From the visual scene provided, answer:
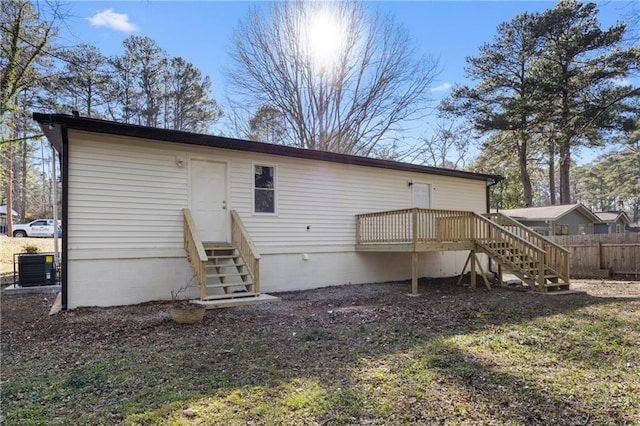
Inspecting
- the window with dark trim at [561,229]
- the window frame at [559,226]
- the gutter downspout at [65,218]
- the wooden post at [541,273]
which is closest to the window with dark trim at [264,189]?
the gutter downspout at [65,218]

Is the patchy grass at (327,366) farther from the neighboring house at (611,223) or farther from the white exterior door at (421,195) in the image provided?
the neighboring house at (611,223)

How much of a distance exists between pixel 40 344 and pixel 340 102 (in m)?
18.1

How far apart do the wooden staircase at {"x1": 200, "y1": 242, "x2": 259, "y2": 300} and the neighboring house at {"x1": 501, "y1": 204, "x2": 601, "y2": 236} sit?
19946 millimetres

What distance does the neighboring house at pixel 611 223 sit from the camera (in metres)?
28.5

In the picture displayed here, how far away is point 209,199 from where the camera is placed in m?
8.60

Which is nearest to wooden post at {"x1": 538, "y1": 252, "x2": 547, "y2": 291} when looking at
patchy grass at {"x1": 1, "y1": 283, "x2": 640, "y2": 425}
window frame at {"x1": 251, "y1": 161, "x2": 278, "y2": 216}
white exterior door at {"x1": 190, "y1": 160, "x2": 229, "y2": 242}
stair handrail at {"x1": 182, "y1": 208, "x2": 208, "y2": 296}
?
patchy grass at {"x1": 1, "y1": 283, "x2": 640, "y2": 425}

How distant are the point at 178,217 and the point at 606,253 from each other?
14.2 meters

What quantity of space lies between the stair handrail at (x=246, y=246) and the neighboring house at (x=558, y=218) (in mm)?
19755

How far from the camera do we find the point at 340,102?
20.8 metres

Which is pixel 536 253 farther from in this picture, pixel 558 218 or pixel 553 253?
pixel 558 218

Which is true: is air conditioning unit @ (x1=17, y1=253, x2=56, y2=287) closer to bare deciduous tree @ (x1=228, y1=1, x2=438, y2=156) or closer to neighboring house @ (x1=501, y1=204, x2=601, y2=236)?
bare deciduous tree @ (x1=228, y1=1, x2=438, y2=156)

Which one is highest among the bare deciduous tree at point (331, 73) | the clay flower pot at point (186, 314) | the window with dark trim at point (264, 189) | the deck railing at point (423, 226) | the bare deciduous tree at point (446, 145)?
the bare deciduous tree at point (331, 73)

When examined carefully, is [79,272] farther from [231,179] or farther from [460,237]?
[460,237]

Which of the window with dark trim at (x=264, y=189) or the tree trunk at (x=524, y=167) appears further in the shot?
the tree trunk at (x=524, y=167)
